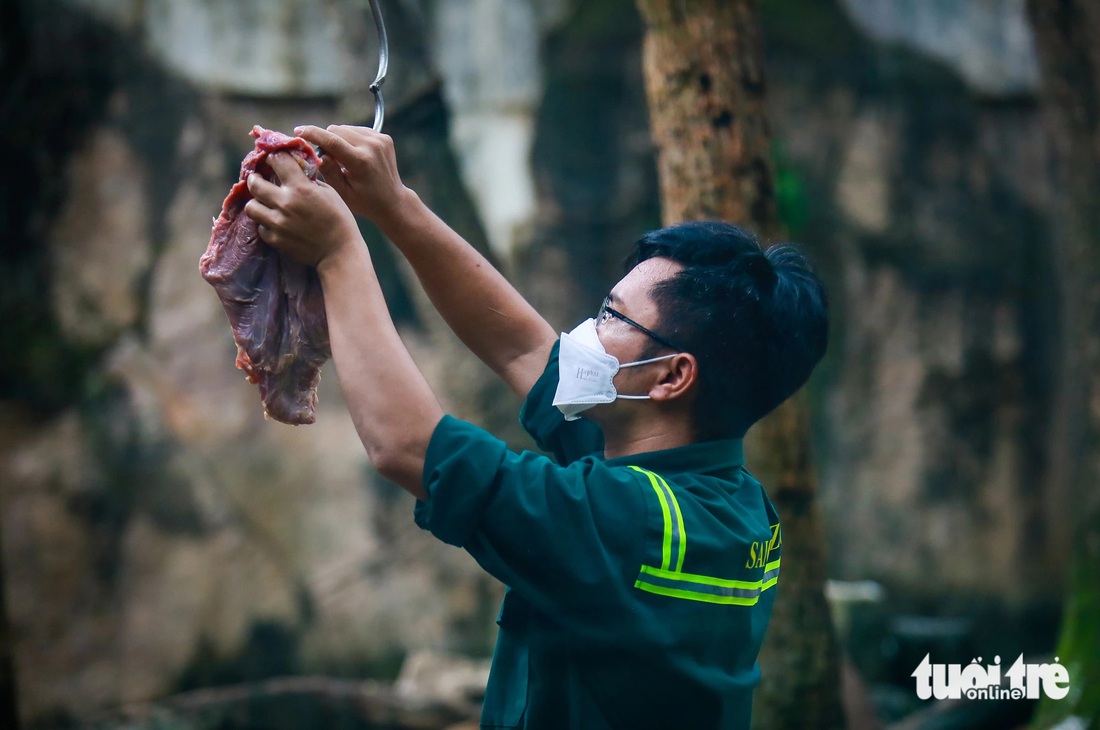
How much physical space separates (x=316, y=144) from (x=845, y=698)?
305cm

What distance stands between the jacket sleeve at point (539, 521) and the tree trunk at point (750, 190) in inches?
70.8

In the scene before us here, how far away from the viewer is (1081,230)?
521 centimetres

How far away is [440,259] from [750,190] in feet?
4.86

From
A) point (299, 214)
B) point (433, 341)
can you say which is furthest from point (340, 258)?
point (433, 341)

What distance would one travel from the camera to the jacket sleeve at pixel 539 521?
146 cm

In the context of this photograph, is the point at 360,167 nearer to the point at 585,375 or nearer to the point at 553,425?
the point at 585,375

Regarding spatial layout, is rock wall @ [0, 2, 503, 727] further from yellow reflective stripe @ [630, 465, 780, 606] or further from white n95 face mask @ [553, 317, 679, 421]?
yellow reflective stripe @ [630, 465, 780, 606]

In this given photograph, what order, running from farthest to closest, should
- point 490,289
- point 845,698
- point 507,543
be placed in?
1. point 845,698
2. point 490,289
3. point 507,543

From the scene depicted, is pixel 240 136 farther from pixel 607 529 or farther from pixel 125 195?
pixel 607 529

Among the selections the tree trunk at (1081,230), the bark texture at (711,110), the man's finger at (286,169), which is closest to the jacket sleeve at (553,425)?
the man's finger at (286,169)

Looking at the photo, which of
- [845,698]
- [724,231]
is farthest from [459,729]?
[724,231]

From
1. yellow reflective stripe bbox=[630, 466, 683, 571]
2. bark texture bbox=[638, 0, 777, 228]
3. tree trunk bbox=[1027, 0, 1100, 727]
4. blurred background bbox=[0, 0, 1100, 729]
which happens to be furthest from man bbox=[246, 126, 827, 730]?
blurred background bbox=[0, 0, 1100, 729]

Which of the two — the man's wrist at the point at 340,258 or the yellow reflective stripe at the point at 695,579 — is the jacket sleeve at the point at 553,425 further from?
the man's wrist at the point at 340,258

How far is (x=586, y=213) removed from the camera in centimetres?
759
